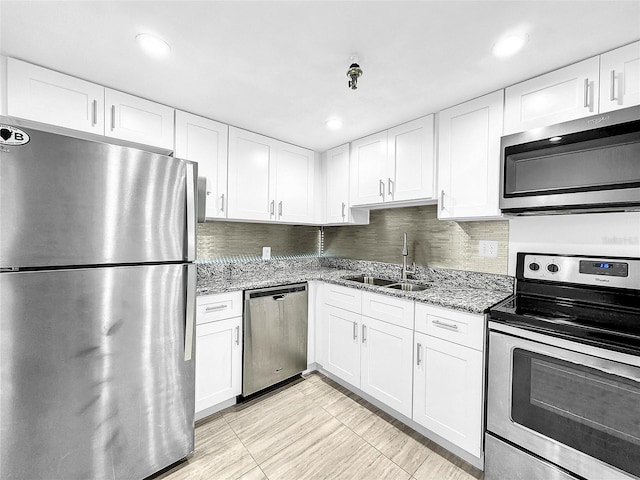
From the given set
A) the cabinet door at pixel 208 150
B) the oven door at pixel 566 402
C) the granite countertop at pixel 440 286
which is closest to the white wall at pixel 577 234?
the granite countertop at pixel 440 286

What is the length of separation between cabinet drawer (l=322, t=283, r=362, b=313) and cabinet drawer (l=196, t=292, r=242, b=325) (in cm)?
78

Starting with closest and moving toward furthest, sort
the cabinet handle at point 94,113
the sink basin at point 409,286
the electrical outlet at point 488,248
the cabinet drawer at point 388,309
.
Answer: the cabinet handle at point 94,113 < the cabinet drawer at point 388,309 < the electrical outlet at point 488,248 < the sink basin at point 409,286

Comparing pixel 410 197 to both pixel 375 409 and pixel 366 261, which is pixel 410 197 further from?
pixel 375 409

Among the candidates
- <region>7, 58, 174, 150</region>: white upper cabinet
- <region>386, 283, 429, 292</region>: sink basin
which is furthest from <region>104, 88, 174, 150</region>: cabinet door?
<region>386, 283, 429, 292</region>: sink basin

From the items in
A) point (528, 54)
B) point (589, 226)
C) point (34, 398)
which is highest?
point (528, 54)

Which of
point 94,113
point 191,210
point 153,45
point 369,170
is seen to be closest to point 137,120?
point 94,113

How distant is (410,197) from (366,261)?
37.9 inches

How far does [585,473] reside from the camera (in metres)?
1.20

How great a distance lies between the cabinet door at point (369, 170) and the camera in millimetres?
2428

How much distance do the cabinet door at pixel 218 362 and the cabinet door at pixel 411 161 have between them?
5.37 ft

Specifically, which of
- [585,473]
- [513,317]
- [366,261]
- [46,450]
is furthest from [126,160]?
[585,473]

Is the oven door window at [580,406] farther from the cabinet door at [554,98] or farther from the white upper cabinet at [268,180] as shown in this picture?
the white upper cabinet at [268,180]

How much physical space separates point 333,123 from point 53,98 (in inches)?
69.0

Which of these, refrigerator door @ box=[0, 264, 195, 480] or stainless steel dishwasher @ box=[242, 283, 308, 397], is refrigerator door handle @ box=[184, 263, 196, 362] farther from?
stainless steel dishwasher @ box=[242, 283, 308, 397]
